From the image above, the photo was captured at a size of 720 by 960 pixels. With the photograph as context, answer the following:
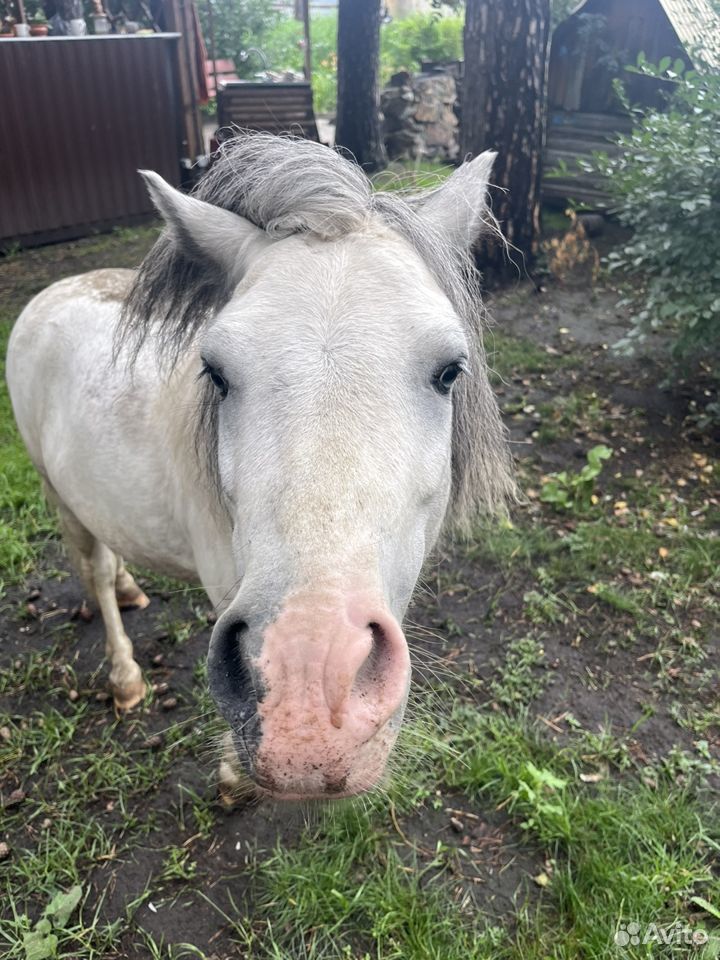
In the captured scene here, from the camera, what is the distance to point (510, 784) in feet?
9.52

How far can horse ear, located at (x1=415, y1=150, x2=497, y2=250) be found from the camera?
2201mm

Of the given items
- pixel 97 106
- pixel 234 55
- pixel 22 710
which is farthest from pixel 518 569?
pixel 234 55

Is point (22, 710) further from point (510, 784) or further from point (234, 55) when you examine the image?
point (234, 55)

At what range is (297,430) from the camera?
4.92 ft

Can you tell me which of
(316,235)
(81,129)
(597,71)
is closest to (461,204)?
(316,235)

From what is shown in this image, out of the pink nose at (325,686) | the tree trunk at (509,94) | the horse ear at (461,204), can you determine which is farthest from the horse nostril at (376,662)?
the tree trunk at (509,94)

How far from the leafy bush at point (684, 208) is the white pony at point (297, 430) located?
2944 mm

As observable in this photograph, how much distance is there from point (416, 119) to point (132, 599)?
1100cm

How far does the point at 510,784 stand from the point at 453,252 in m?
2.16

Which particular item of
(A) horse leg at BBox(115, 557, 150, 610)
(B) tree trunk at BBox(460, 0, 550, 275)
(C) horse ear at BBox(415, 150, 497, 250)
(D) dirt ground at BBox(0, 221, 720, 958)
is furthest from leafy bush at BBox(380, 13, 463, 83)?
(C) horse ear at BBox(415, 150, 497, 250)

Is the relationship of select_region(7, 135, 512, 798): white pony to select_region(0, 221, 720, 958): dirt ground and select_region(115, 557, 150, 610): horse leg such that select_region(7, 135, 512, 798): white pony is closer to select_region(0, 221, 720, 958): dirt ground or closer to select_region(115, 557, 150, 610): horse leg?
select_region(0, 221, 720, 958): dirt ground

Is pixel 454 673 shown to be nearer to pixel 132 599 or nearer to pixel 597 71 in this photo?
pixel 132 599

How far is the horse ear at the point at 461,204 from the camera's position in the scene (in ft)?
7.22

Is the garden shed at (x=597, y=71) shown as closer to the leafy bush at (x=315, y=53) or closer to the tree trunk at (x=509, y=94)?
the tree trunk at (x=509, y=94)
